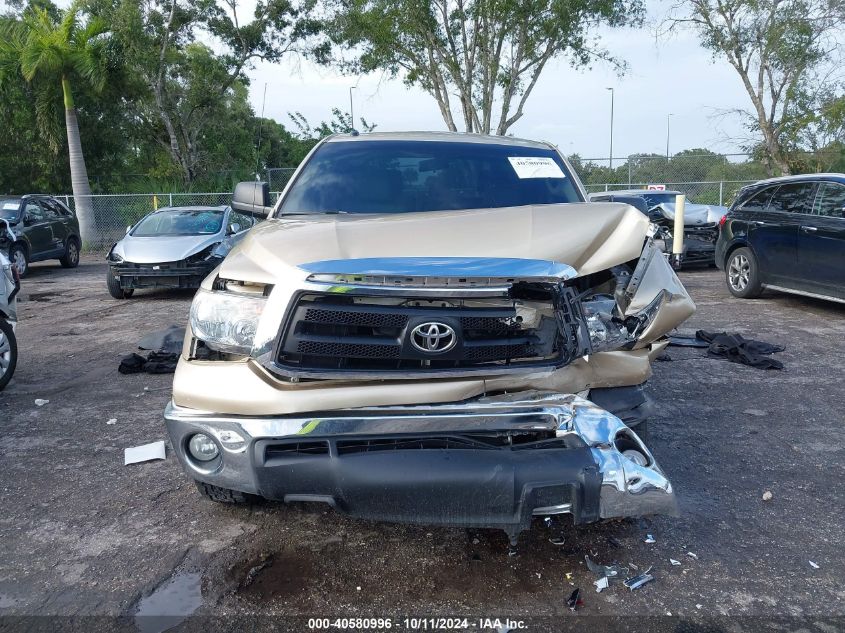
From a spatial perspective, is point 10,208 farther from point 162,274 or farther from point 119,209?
point 119,209

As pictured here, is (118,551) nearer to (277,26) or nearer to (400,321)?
(400,321)

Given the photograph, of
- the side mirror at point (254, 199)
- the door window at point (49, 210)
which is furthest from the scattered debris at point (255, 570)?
the door window at point (49, 210)

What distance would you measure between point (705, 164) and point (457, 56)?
8462 millimetres

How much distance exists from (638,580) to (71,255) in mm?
16418

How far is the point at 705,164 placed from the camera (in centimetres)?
2162

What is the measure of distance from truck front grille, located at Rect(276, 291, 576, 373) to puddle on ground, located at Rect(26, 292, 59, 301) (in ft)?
33.8

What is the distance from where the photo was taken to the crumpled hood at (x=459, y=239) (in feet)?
8.93

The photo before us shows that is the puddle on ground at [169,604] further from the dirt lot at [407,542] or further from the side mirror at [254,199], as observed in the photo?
the side mirror at [254,199]

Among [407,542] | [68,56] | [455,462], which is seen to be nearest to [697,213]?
[407,542]

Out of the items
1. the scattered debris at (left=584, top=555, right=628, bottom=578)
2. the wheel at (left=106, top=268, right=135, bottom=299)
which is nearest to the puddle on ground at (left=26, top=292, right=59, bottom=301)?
the wheel at (left=106, top=268, right=135, bottom=299)

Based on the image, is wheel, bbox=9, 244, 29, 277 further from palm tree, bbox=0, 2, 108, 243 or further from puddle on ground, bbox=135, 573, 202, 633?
puddle on ground, bbox=135, 573, 202, 633

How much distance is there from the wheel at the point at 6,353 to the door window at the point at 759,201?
8805 mm

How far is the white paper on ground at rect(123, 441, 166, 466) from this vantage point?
13.4ft

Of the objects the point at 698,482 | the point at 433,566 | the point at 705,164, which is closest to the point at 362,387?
the point at 433,566
